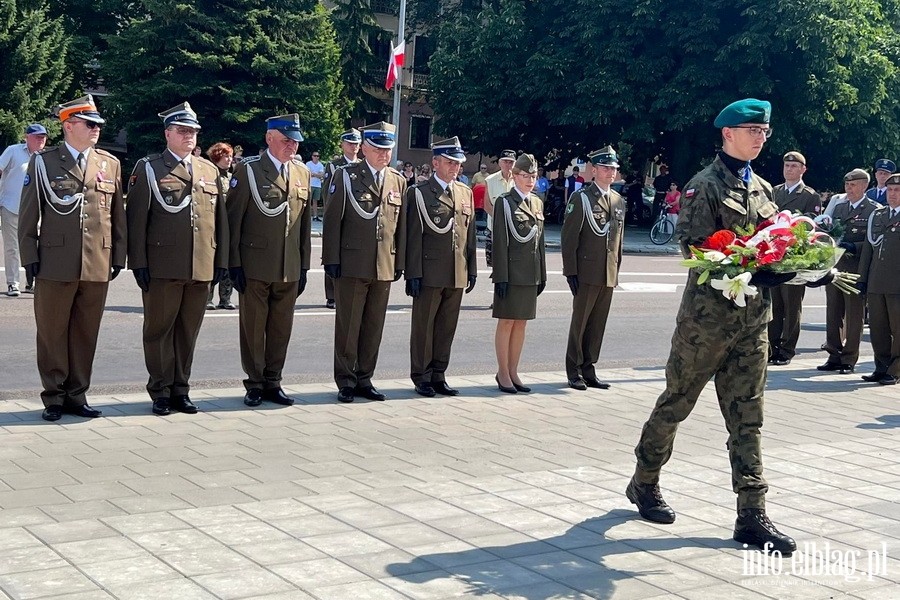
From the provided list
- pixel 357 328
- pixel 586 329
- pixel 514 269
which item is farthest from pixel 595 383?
pixel 357 328

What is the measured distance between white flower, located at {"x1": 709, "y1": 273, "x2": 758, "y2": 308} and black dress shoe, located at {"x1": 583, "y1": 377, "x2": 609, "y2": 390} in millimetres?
5049

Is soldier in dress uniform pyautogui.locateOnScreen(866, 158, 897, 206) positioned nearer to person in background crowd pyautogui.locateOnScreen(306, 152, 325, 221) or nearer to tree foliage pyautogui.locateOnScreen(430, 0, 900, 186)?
person in background crowd pyautogui.locateOnScreen(306, 152, 325, 221)

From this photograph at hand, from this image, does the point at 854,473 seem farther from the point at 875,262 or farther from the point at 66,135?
the point at 66,135

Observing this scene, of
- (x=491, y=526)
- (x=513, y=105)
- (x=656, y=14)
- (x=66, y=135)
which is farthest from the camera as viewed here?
(x=513, y=105)

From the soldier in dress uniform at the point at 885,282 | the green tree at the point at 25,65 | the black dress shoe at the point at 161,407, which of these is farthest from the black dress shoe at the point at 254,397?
the green tree at the point at 25,65

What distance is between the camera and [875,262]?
38.3 feet

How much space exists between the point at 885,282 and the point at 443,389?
16.4 ft

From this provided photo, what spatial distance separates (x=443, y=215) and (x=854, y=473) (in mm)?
4059

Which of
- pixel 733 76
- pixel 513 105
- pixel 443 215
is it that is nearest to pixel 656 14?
pixel 733 76

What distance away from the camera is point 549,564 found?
17.2 ft

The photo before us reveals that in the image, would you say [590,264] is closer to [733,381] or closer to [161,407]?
[161,407]

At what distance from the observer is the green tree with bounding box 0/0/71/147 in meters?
38.5

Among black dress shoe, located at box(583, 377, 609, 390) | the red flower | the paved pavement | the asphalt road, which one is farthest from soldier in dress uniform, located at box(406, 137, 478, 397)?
the red flower

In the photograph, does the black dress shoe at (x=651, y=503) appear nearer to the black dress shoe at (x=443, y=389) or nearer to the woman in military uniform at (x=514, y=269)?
the black dress shoe at (x=443, y=389)
